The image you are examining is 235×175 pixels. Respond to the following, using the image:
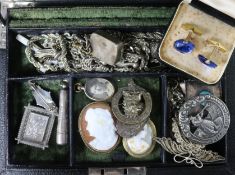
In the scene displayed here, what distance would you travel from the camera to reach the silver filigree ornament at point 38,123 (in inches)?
83.2

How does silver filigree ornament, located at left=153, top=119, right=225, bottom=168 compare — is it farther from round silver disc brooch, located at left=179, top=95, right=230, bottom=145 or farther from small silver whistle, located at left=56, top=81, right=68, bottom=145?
small silver whistle, located at left=56, top=81, right=68, bottom=145

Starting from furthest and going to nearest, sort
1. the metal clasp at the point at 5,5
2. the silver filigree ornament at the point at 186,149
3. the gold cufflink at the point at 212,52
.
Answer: the metal clasp at the point at 5,5
the silver filigree ornament at the point at 186,149
the gold cufflink at the point at 212,52

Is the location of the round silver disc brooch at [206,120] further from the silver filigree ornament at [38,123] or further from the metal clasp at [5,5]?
the metal clasp at [5,5]

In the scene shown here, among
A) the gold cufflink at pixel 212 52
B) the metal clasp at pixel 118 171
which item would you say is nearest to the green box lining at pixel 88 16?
the gold cufflink at pixel 212 52

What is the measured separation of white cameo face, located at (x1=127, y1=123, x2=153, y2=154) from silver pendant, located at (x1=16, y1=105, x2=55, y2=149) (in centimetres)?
38

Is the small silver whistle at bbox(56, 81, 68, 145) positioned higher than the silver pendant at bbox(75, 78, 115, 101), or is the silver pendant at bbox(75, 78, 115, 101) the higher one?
the silver pendant at bbox(75, 78, 115, 101)

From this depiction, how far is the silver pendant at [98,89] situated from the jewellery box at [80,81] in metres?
0.03

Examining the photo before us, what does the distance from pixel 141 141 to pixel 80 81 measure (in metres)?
0.40

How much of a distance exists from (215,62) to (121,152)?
60cm

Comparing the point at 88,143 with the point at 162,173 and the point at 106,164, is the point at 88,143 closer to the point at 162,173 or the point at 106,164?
the point at 106,164

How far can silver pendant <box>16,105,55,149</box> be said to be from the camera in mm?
2111

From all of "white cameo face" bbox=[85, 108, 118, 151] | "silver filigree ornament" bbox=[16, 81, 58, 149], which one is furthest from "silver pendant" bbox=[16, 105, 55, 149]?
"white cameo face" bbox=[85, 108, 118, 151]

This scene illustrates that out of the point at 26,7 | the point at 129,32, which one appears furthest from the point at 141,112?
the point at 26,7

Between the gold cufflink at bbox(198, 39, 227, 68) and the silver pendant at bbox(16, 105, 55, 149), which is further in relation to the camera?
the silver pendant at bbox(16, 105, 55, 149)
